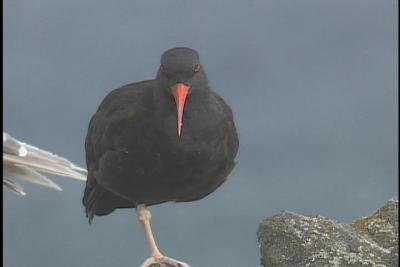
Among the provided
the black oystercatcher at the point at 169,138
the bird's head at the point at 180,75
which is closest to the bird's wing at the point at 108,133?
the black oystercatcher at the point at 169,138

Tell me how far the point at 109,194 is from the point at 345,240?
295cm

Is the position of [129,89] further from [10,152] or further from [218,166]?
[10,152]

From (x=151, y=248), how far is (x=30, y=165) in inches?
190

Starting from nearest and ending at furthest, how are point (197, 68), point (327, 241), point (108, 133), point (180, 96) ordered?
1. point (327, 241)
2. point (180, 96)
3. point (197, 68)
4. point (108, 133)

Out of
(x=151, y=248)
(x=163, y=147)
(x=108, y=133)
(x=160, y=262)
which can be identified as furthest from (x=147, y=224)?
(x=163, y=147)

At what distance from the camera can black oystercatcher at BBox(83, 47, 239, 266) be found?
7848mm

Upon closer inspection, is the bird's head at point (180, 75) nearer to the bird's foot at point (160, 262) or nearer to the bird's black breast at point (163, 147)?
the bird's black breast at point (163, 147)

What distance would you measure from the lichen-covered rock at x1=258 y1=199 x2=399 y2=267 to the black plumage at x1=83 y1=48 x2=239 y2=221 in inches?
34.1

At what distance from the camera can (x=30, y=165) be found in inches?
179

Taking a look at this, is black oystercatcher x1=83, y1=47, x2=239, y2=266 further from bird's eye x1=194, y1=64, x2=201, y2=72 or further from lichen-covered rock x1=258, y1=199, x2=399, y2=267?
lichen-covered rock x1=258, y1=199, x2=399, y2=267

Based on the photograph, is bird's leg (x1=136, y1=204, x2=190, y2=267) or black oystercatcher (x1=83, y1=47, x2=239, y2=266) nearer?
black oystercatcher (x1=83, y1=47, x2=239, y2=266)

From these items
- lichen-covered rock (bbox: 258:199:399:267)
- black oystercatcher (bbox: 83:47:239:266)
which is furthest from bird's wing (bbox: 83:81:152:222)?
lichen-covered rock (bbox: 258:199:399:267)

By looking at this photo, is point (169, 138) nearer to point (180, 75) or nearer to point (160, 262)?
point (180, 75)

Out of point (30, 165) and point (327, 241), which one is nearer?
point (30, 165)
